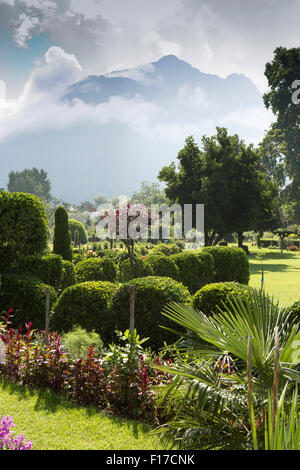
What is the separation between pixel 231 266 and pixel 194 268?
1.67m

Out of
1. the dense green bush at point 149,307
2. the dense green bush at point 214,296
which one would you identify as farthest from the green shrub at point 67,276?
the dense green bush at point 214,296

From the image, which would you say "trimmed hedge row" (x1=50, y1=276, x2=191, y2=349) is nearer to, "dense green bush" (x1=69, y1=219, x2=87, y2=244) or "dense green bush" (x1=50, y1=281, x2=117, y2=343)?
"dense green bush" (x1=50, y1=281, x2=117, y2=343)

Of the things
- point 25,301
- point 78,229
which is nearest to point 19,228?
point 25,301

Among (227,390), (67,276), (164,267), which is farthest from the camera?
(164,267)

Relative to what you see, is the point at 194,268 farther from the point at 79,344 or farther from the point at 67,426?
the point at 67,426

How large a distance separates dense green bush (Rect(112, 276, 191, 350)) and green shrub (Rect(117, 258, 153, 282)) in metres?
4.75

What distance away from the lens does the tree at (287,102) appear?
36469 mm

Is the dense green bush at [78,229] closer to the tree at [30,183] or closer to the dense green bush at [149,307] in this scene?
the dense green bush at [149,307]

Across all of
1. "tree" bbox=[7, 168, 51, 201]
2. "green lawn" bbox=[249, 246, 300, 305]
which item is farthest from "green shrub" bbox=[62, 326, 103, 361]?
"tree" bbox=[7, 168, 51, 201]

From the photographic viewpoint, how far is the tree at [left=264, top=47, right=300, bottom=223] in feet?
120

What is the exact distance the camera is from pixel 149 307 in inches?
243

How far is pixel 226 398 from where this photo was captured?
2.56m

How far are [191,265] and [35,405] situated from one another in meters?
8.70

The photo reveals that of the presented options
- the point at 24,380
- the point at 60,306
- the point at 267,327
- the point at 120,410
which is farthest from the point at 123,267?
the point at 267,327
